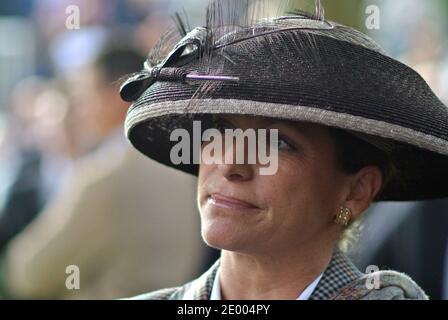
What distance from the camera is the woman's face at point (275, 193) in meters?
2.46

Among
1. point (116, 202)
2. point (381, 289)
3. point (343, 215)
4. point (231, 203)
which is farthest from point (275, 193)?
point (116, 202)

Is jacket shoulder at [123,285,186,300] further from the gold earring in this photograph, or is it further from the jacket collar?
the gold earring

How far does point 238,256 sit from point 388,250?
76.5 inches

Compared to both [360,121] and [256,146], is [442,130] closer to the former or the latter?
[360,121]

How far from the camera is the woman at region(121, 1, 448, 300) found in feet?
7.67

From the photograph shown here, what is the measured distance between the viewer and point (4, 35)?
27.2 feet

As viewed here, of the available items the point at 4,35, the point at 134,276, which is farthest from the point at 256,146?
the point at 4,35

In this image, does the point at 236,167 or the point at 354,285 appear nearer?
the point at 236,167

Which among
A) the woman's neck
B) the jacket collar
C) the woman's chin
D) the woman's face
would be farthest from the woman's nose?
the jacket collar

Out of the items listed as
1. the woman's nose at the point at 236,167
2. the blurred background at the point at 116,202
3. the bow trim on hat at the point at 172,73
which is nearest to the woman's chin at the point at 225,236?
the woman's nose at the point at 236,167

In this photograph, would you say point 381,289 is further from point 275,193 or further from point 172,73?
point 172,73

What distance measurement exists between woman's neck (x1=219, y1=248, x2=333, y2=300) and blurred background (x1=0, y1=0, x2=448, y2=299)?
1.00ft

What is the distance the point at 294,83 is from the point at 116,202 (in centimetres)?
170

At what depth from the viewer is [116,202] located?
3.87 m
